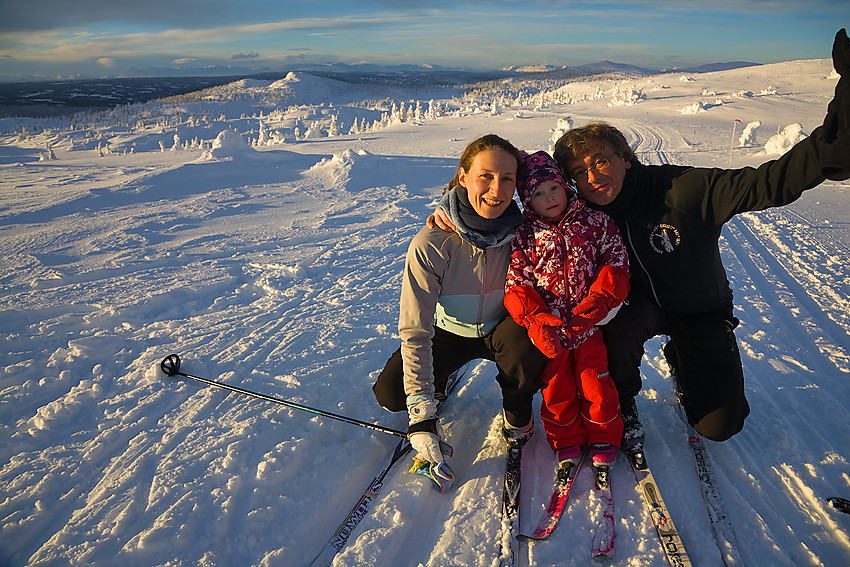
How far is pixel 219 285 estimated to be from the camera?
4359 millimetres

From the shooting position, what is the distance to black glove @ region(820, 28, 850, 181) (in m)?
1.58

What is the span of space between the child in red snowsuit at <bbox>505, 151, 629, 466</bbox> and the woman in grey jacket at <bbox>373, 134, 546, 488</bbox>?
0.32 feet

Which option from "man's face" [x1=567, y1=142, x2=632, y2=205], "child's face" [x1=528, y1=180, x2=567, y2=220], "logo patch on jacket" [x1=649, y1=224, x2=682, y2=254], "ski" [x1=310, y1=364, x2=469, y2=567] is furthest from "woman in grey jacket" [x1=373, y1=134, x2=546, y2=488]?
"logo patch on jacket" [x1=649, y1=224, x2=682, y2=254]

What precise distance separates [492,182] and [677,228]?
92cm

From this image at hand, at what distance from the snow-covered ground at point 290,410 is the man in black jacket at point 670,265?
1.08 ft

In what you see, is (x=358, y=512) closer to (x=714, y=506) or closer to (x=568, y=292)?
(x=568, y=292)

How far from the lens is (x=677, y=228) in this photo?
2.18m

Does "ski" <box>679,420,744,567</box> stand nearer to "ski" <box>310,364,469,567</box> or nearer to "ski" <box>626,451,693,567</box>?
"ski" <box>626,451,693,567</box>

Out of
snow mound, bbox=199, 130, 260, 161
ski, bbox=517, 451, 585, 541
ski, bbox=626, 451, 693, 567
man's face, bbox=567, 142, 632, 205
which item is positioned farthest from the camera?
snow mound, bbox=199, 130, 260, 161

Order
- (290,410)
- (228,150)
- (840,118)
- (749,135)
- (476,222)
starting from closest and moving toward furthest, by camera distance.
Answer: (840,118)
(476,222)
(290,410)
(228,150)
(749,135)

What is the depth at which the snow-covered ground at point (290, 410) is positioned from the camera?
1928 millimetres

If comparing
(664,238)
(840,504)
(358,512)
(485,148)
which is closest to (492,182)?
(485,148)

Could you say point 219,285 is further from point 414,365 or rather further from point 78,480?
point 414,365

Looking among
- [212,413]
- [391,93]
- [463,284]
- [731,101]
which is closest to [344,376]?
[212,413]
